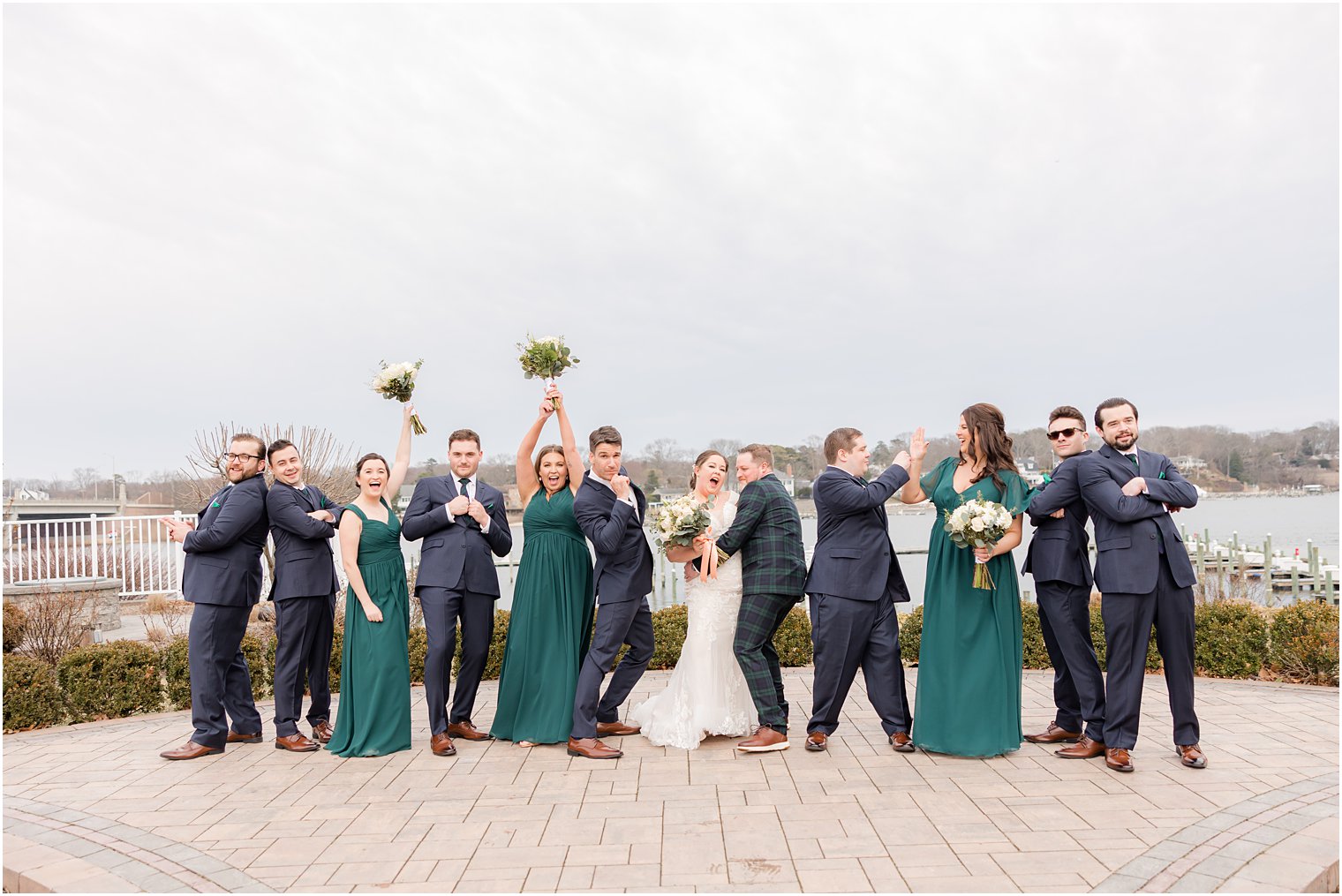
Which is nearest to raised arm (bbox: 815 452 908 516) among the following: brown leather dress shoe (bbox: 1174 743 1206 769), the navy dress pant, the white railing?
brown leather dress shoe (bbox: 1174 743 1206 769)

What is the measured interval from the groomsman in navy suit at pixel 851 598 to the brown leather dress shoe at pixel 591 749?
134 centimetres

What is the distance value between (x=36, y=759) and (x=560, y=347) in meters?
4.84

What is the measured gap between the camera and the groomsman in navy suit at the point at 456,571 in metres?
6.26

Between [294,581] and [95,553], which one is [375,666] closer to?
[294,581]

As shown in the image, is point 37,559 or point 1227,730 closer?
point 1227,730

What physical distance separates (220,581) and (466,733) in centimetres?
209

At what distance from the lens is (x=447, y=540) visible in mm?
6344

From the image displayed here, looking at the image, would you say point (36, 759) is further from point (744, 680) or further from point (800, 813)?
point (800, 813)

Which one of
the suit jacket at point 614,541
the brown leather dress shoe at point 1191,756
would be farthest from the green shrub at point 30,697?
the brown leather dress shoe at point 1191,756

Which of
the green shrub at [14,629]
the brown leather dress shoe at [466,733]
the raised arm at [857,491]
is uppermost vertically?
the raised arm at [857,491]

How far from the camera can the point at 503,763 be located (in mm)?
5840

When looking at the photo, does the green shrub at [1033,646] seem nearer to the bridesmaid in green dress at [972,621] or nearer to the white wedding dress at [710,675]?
the bridesmaid in green dress at [972,621]

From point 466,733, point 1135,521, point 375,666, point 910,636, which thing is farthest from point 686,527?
point 910,636

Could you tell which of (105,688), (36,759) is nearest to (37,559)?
(105,688)
